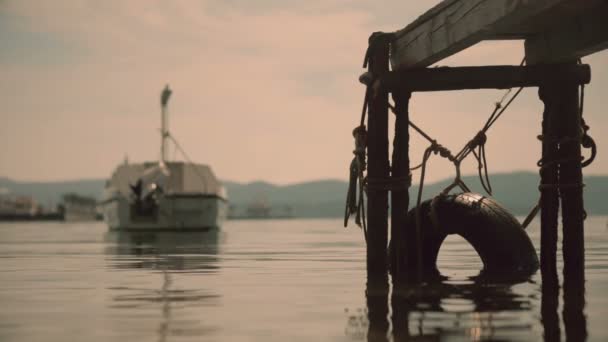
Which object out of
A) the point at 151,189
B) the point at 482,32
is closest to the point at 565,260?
the point at 482,32

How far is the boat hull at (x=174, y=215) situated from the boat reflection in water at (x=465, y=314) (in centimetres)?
5413

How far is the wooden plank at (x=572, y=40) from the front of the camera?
10719 millimetres

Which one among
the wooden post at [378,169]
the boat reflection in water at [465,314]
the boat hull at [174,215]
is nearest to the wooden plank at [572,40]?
the wooden post at [378,169]

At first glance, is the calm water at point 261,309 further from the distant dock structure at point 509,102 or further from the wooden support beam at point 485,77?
the wooden support beam at point 485,77

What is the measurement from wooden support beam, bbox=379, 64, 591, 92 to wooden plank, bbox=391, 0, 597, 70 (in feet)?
0.58

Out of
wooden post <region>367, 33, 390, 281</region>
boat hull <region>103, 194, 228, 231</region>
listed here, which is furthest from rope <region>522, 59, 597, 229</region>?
boat hull <region>103, 194, 228, 231</region>

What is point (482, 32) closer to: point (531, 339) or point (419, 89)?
point (419, 89)

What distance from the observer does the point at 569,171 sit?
12109 mm

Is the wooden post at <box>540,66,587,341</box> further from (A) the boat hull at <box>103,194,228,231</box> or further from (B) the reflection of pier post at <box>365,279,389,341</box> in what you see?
(A) the boat hull at <box>103,194,228,231</box>

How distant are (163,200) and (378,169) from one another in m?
55.4

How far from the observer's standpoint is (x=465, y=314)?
916cm

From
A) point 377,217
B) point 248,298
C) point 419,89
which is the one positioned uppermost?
point 419,89

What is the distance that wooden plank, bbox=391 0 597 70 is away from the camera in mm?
9594

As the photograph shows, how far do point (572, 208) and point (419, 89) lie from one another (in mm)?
2383
